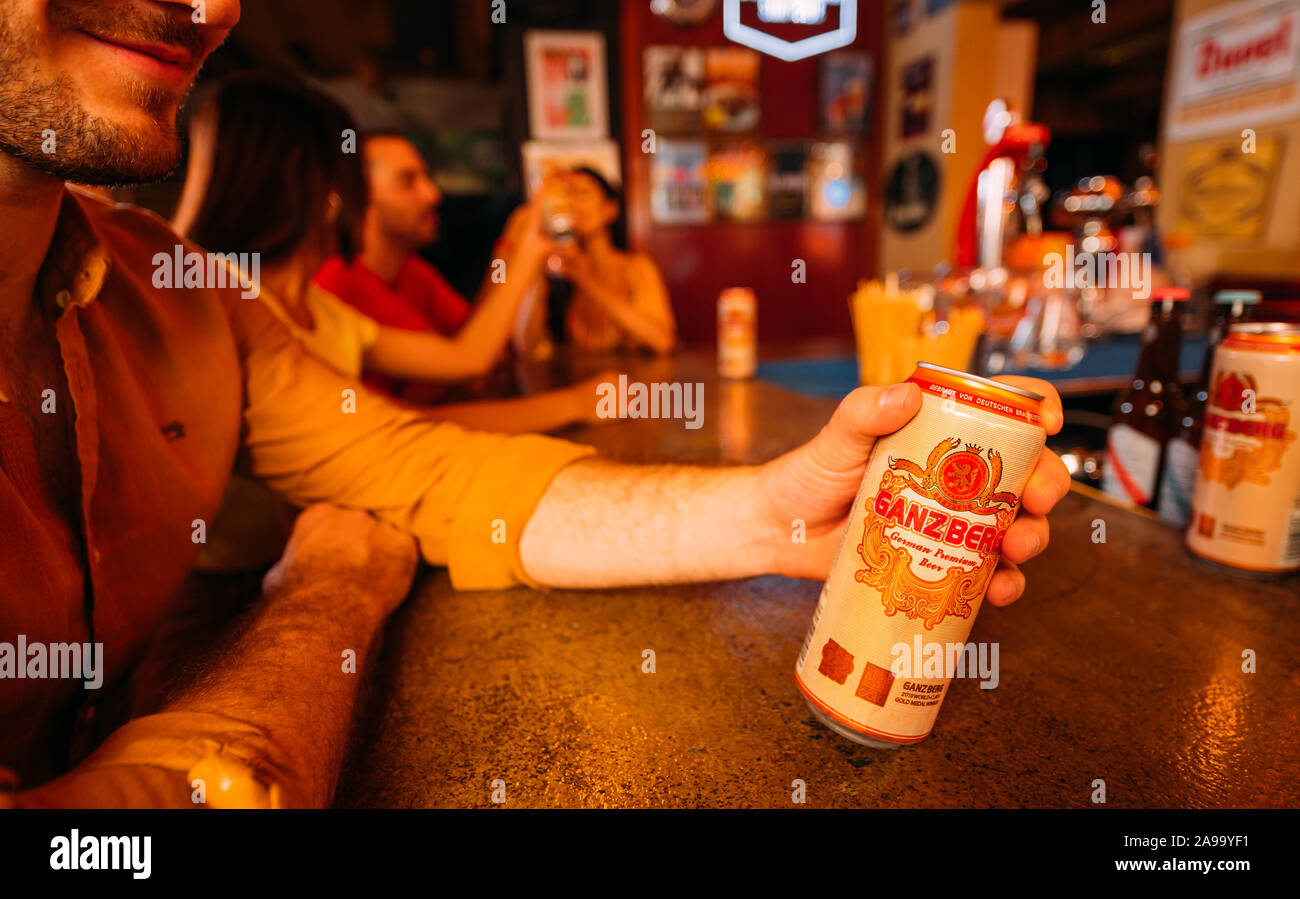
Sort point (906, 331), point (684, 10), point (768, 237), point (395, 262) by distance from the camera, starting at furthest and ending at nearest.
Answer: point (768, 237) → point (684, 10) → point (395, 262) → point (906, 331)

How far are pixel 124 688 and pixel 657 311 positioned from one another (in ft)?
8.10

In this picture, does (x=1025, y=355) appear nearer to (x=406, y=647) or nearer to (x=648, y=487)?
(x=648, y=487)

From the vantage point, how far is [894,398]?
521mm

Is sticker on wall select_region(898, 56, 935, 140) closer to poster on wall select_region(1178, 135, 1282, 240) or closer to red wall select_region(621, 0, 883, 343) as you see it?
red wall select_region(621, 0, 883, 343)

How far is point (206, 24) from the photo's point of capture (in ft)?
2.50

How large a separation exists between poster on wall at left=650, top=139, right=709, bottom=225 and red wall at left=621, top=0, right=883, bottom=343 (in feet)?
0.17

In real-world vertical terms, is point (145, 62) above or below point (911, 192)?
below

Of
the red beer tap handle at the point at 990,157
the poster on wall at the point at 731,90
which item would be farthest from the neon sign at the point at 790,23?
the red beer tap handle at the point at 990,157

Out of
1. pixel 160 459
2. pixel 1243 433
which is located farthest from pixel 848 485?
pixel 160 459

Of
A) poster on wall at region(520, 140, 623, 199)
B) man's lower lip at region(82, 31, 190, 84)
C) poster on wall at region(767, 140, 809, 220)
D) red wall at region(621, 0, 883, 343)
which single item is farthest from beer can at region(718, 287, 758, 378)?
poster on wall at region(767, 140, 809, 220)

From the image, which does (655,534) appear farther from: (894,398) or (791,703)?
(894,398)

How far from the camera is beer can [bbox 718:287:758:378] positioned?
1877 millimetres

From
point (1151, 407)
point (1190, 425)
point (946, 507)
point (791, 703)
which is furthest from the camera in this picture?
point (1151, 407)

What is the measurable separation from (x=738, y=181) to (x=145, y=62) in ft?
15.1
